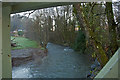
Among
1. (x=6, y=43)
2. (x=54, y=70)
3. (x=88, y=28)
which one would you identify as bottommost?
(x=54, y=70)

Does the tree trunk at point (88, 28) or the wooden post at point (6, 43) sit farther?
the tree trunk at point (88, 28)

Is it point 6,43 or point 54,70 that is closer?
point 6,43

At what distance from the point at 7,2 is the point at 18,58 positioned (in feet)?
24.0

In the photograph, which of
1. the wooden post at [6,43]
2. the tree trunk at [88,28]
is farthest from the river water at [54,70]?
the wooden post at [6,43]

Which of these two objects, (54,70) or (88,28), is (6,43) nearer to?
(88,28)

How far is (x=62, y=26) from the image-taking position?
47.3 ft

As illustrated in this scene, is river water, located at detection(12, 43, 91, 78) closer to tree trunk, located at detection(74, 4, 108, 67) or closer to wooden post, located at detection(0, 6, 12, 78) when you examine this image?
tree trunk, located at detection(74, 4, 108, 67)

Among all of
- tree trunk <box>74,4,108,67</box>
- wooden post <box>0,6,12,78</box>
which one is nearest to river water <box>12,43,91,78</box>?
tree trunk <box>74,4,108,67</box>

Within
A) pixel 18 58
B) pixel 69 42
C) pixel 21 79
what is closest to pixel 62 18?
pixel 69 42

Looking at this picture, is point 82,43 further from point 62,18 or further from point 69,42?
point 62,18

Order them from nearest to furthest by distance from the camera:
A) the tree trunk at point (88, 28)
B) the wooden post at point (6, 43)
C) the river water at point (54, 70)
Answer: the wooden post at point (6, 43)
the tree trunk at point (88, 28)
the river water at point (54, 70)

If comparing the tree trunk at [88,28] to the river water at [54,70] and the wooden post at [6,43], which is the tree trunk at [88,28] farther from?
the river water at [54,70]

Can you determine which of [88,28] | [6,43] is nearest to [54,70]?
[88,28]

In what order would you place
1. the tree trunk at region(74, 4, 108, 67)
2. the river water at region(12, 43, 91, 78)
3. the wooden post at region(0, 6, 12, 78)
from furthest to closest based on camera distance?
the river water at region(12, 43, 91, 78) < the tree trunk at region(74, 4, 108, 67) < the wooden post at region(0, 6, 12, 78)
